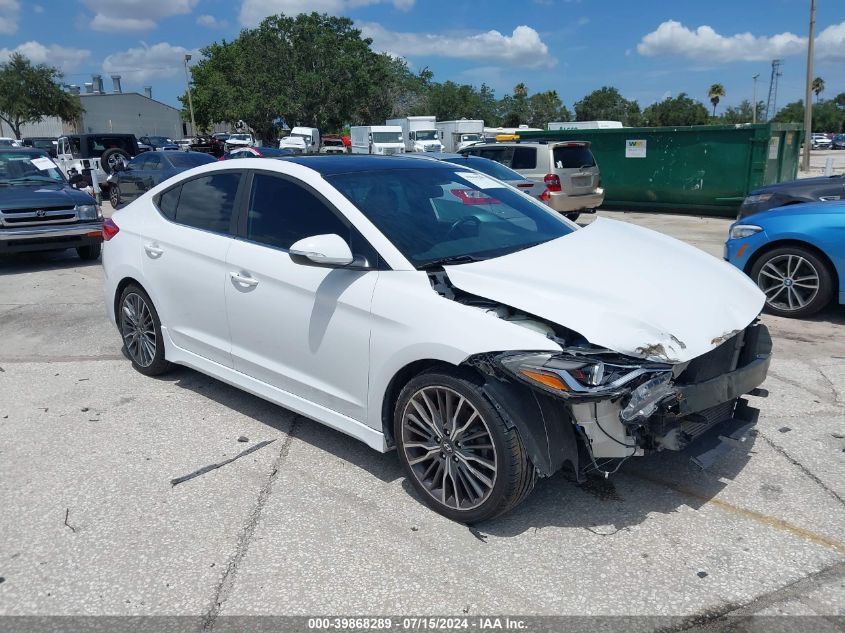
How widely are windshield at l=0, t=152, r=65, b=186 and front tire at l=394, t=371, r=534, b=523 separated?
9487 millimetres

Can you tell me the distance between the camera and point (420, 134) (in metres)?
39.7

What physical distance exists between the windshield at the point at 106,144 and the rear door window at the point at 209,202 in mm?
18572

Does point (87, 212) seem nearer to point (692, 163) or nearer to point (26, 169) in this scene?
point (26, 169)

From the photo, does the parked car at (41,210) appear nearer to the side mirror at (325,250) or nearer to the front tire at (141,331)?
the front tire at (141,331)

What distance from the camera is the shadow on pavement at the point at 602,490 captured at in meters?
3.32

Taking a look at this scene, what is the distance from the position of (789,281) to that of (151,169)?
569 inches

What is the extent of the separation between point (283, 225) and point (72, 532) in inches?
76.9

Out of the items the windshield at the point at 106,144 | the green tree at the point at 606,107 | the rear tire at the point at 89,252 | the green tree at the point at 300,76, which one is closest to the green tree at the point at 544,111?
the green tree at the point at 606,107

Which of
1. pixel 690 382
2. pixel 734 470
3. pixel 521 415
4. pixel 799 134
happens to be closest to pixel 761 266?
pixel 734 470

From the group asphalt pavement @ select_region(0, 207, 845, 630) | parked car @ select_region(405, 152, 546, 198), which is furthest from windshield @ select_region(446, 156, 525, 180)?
asphalt pavement @ select_region(0, 207, 845, 630)

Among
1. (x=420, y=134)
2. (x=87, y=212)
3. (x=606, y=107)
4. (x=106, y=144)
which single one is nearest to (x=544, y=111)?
(x=606, y=107)

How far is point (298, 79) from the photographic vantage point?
55.1 m

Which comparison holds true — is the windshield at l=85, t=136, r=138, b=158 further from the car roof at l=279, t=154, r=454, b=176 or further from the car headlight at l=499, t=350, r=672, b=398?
the car headlight at l=499, t=350, r=672, b=398

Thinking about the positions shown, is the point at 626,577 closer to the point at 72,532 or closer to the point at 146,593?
the point at 146,593
